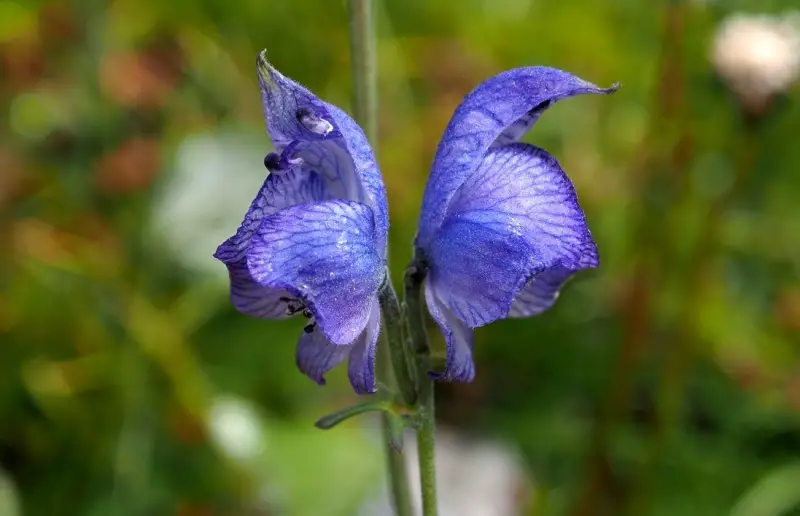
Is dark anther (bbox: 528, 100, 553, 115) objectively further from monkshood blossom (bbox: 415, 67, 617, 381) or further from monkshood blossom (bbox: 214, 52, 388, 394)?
monkshood blossom (bbox: 214, 52, 388, 394)

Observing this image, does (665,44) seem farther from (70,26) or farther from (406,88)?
(70,26)

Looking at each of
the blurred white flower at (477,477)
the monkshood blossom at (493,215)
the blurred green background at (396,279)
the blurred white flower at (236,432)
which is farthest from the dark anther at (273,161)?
the blurred white flower at (477,477)

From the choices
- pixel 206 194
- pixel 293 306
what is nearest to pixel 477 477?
pixel 206 194

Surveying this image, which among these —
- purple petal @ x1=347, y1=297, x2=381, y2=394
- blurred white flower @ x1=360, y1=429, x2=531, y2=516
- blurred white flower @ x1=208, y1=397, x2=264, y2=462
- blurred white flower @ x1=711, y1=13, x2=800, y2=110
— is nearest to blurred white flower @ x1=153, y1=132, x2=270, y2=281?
blurred white flower @ x1=208, y1=397, x2=264, y2=462

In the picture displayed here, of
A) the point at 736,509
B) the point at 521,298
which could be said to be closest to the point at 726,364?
the point at 736,509

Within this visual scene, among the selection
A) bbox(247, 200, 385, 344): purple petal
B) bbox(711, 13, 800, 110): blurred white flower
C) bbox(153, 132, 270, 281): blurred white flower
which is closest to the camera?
bbox(247, 200, 385, 344): purple petal

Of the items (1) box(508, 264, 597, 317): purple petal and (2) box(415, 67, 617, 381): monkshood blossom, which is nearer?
(2) box(415, 67, 617, 381): monkshood blossom
